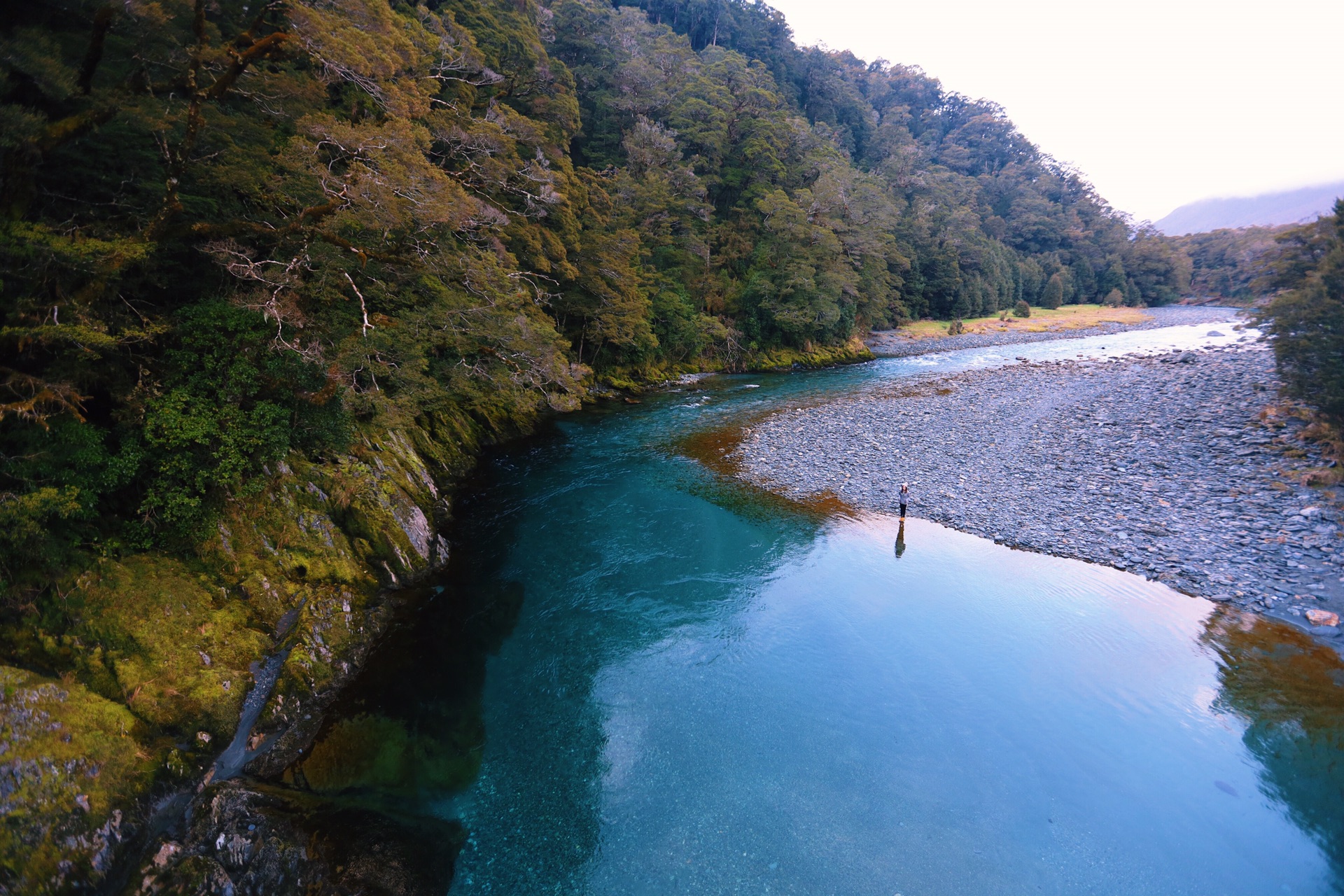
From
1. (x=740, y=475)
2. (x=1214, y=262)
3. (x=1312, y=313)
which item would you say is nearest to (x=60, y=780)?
(x=740, y=475)

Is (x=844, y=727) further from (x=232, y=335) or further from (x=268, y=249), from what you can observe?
(x=268, y=249)

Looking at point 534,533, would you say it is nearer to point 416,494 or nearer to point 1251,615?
point 416,494

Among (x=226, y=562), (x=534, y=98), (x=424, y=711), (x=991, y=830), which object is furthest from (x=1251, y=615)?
(x=534, y=98)

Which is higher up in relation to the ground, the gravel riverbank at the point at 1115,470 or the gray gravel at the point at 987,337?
the gray gravel at the point at 987,337

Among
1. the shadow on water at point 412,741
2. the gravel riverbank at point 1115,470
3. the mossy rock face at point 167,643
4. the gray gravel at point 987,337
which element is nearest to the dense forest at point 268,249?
the mossy rock face at point 167,643

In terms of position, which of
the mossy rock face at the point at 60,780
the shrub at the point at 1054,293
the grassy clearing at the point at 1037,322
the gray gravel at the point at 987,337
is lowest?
the mossy rock face at the point at 60,780

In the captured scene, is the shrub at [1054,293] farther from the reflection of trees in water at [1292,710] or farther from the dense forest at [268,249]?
the reflection of trees in water at [1292,710]

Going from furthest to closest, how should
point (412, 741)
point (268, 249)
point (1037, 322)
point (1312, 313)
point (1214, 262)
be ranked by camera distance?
point (1214, 262) < point (1037, 322) < point (1312, 313) < point (268, 249) < point (412, 741)
